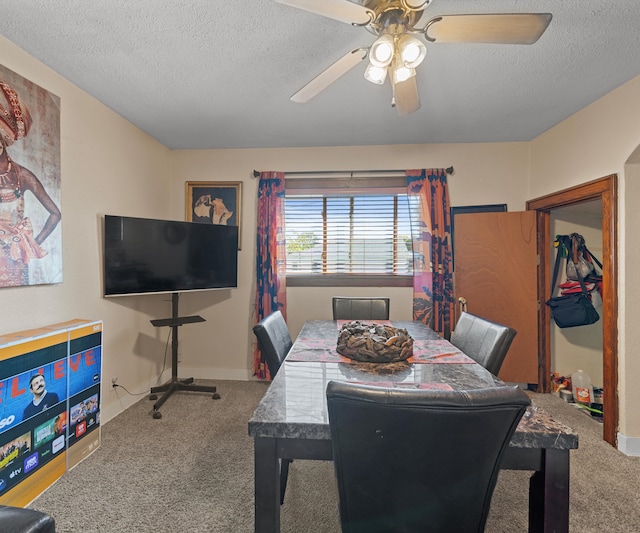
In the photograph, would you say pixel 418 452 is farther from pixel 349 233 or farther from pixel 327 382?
pixel 349 233

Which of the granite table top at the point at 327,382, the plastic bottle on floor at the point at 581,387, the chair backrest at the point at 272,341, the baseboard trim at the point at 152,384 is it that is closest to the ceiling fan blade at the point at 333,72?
the chair backrest at the point at 272,341

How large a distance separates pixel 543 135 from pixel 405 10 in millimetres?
2547

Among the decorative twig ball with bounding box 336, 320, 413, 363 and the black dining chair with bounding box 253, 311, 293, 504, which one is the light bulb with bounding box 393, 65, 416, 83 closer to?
the decorative twig ball with bounding box 336, 320, 413, 363

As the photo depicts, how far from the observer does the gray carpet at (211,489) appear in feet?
5.12

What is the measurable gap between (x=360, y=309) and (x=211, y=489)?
5.63 feet

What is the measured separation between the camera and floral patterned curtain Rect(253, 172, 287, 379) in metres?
3.31

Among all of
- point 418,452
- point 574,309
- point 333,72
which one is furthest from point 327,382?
point 574,309

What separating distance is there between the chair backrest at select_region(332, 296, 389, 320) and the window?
0.48m

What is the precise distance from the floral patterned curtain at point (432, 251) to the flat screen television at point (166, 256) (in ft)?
6.18

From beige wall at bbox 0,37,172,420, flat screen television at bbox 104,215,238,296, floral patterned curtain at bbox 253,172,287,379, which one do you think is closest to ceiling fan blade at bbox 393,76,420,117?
floral patterned curtain at bbox 253,172,287,379

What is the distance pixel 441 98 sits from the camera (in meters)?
2.39

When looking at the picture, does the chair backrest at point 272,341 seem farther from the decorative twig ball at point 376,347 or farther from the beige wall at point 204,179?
the beige wall at point 204,179

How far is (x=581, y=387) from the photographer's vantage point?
298 cm

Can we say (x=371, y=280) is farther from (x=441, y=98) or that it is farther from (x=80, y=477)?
(x=80, y=477)
